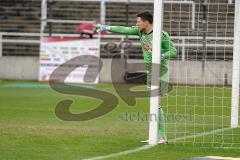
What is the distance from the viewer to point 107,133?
12.5 m

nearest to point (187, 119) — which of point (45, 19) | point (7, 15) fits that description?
point (45, 19)

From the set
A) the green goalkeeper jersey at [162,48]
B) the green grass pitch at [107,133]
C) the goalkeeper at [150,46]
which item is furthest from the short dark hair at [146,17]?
the green grass pitch at [107,133]

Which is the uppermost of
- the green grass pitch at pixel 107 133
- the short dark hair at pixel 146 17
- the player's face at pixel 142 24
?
the short dark hair at pixel 146 17

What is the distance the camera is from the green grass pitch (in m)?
10.1

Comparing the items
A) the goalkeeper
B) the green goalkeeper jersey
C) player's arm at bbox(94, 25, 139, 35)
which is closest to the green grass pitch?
the goalkeeper

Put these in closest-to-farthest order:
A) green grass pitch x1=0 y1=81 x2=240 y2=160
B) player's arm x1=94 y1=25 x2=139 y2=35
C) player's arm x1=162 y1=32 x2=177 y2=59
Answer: green grass pitch x1=0 y1=81 x2=240 y2=160 < player's arm x1=162 y1=32 x2=177 y2=59 < player's arm x1=94 y1=25 x2=139 y2=35

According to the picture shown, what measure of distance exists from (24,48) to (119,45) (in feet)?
15.8

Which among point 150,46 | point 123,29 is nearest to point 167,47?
point 150,46

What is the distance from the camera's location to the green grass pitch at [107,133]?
1007 centimetres

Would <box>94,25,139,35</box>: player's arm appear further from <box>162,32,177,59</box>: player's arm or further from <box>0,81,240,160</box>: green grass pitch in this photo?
<box>0,81,240,160</box>: green grass pitch

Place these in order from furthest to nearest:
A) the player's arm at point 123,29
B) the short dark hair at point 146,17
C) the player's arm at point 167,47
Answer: the player's arm at point 123,29, the short dark hair at point 146,17, the player's arm at point 167,47

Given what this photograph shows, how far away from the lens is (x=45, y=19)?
31844mm

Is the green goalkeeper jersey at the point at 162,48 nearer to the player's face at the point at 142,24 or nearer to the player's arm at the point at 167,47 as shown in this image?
the player's arm at the point at 167,47

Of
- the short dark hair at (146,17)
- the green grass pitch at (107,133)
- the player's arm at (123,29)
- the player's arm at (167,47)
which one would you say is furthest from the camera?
the player's arm at (123,29)
